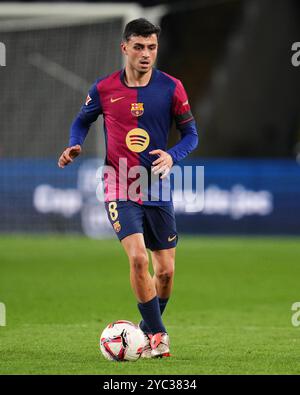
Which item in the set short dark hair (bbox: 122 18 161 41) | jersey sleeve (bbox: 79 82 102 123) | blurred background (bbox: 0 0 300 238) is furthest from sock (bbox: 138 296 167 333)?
blurred background (bbox: 0 0 300 238)

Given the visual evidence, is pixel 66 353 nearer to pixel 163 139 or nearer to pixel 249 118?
pixel 163 139

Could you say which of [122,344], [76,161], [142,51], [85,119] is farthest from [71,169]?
[122,344]

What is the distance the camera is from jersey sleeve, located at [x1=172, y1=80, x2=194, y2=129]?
8.23 metres

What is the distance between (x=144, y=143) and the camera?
26.9 feet

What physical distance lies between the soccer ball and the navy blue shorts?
27.2 inches

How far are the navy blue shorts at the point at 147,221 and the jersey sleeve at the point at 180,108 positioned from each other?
2.13ft

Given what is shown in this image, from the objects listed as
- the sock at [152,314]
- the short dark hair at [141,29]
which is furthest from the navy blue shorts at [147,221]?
the short dark hair at [141,29]

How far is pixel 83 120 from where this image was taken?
8.49m

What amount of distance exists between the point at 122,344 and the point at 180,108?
1.81 metres

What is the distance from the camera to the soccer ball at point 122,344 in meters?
7.79

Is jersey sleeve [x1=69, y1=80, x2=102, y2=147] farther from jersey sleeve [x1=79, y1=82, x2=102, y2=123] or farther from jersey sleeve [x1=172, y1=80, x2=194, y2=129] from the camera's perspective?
jersey sleeve [x1=172, y1=80, x2=194, y2=129]

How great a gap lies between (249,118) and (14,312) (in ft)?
62.6

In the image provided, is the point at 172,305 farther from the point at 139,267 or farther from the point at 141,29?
the point at 141,29

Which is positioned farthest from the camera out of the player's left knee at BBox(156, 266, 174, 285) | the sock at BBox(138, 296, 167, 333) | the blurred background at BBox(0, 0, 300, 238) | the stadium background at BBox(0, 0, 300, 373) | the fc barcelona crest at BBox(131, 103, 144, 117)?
the blurred background at BBox(0, 0, 300, 238)
